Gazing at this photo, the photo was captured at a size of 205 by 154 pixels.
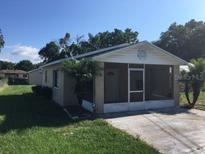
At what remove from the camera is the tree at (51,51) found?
62275 mm

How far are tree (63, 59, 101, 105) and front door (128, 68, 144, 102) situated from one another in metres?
2.48

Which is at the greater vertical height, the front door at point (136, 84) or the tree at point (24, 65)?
the tree at point (24, 65)

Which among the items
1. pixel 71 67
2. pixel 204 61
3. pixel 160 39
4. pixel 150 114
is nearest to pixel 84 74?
pixel 71 67

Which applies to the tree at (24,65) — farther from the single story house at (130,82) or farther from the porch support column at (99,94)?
the porch support column at (99,94)

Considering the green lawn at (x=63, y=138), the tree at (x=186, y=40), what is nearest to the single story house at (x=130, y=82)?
the green lawn at (x=63, y=138)

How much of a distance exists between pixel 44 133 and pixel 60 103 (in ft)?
23.7

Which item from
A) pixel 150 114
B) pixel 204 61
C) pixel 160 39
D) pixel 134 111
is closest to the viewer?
pixel 150 114

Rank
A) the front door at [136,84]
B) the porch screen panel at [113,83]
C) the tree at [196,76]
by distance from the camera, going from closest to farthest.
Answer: the front door at [136,84] → the tree at [196,76] → the porch screen panel at [113,83]

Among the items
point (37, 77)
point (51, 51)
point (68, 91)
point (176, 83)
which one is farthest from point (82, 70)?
point (51, 51)

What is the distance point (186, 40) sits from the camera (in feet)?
152

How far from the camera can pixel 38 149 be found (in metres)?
7.02

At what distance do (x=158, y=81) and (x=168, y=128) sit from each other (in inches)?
298

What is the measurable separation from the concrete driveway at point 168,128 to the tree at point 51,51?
5099 centimetres

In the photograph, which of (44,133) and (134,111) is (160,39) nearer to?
(134,111)
